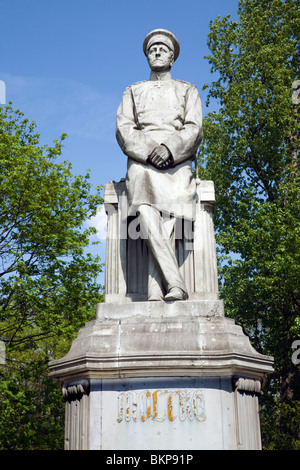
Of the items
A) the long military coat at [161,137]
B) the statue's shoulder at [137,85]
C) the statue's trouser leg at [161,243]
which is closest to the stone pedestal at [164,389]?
the statue's trouser leg at [161,243]

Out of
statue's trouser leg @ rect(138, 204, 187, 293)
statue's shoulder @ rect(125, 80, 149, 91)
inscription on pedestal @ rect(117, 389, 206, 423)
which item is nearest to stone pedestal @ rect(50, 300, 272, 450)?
inscription on pedestal @ rect(117, 389, 206, 423)

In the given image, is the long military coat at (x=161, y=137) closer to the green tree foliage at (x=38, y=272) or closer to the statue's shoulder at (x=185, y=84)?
the statue's shoulder at (x=185, y=84)

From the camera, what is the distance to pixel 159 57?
899cm

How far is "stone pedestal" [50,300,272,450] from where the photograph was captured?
6.43m

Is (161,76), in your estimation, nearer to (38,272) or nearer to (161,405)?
(161,405)

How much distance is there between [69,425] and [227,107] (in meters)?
18.6

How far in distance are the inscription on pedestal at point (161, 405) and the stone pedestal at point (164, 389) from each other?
0.01 m

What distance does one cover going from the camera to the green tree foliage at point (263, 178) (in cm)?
1944

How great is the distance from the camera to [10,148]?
20594 mm

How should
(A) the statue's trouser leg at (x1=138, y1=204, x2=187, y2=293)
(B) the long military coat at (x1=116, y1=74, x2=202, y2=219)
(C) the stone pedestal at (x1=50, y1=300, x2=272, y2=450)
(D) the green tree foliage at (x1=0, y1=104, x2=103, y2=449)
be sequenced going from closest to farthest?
(C) the stone pedestal at (x1=50, y1=300, x2=272, y2=450) → (A) the statue's trouser leg at (x1=138, y1=204, x2=187, y2=293) → (B) the long military coat at (x1=116, y1=74, x2=202, y2=219) → (D) the green tree foliage at (x1=0, y1=104, x2=103, y2=449)

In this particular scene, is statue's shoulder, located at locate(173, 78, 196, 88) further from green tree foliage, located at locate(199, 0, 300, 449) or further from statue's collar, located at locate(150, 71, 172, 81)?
green tree foliage, located at locate(199, 0, 300, 449)

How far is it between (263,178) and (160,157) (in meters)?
15.6

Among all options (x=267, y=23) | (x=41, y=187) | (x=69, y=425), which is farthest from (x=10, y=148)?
(x=69, y=425)

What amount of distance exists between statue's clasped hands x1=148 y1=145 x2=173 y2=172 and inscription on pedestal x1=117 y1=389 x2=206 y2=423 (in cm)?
293
